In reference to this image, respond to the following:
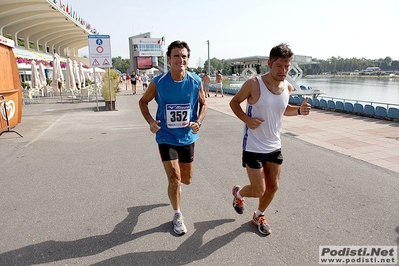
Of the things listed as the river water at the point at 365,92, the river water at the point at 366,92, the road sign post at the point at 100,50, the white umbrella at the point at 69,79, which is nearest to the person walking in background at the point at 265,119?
the river water at the point at 365,92

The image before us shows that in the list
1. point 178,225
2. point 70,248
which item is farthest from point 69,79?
point 178,225

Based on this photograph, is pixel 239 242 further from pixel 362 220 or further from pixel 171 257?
pixel 362 220

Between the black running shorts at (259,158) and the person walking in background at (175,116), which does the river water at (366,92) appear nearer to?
the black running shorts at (259,158)

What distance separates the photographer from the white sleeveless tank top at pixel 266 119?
280cm

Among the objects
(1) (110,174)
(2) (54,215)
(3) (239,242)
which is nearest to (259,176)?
(3) (239,242)

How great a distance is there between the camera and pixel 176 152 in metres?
3.14

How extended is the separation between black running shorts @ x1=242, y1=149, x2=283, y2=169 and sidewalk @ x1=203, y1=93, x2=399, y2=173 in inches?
132

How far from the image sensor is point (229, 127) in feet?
30.7

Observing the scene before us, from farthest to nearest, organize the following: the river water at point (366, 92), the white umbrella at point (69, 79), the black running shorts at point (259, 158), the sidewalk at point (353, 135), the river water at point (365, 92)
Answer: the white umbrella at point (69, 79) → the river water at point (366, 92) → the river water at point (365, 92) → the sidewalk at point (353, 135) → the black running shorts at point (259, 158)

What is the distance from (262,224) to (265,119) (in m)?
1.13

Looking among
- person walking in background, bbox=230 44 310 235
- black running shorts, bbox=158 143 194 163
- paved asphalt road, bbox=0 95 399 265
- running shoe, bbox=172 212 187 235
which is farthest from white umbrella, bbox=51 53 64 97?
person walking in background, bbox=230 44 310 235

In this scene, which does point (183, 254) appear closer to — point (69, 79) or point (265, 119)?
point (265, 119)

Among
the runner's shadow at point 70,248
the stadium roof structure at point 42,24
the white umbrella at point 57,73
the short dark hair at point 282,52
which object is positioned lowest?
the runner's shadow at point 70,248

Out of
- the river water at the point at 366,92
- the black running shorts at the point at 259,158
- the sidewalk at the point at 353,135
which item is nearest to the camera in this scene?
the black running shorts at the point at 259,158
